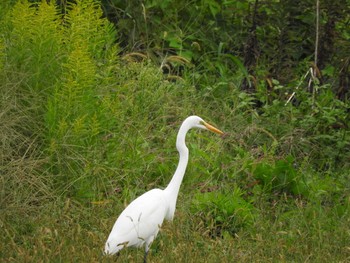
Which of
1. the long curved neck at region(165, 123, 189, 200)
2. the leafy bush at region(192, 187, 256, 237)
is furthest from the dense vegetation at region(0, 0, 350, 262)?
the long curved neck at region(165, 123, 189, 200)

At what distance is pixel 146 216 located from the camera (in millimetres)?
5691

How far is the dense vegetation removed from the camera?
5.96 m

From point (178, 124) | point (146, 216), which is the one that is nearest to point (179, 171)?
point (146, 216)

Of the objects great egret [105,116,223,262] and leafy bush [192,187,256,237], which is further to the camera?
leafy bush [192,187,256,237]

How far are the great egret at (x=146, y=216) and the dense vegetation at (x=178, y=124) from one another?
79mm

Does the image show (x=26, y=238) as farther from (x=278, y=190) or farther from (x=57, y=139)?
(x=278, y=190)

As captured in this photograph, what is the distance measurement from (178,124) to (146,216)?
2034mm

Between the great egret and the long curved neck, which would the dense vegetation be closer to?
the great egret

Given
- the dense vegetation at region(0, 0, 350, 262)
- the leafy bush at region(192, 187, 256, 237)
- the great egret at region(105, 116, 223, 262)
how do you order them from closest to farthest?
the great egret at region(105, 116, 223, 262), the dense vegetation at region(0, 0, 350, 262), the leafy bush at region(192, 187, 256, 237)

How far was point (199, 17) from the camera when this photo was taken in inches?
356

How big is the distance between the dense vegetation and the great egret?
79 mm

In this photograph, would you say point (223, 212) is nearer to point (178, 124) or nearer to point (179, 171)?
point (179, 171)

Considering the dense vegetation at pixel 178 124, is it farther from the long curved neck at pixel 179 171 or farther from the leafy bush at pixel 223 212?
the long curved neck at pixel 179 171

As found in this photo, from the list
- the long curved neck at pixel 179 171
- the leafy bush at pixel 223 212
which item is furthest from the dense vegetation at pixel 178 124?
the long curved neck at pixel 179 171
